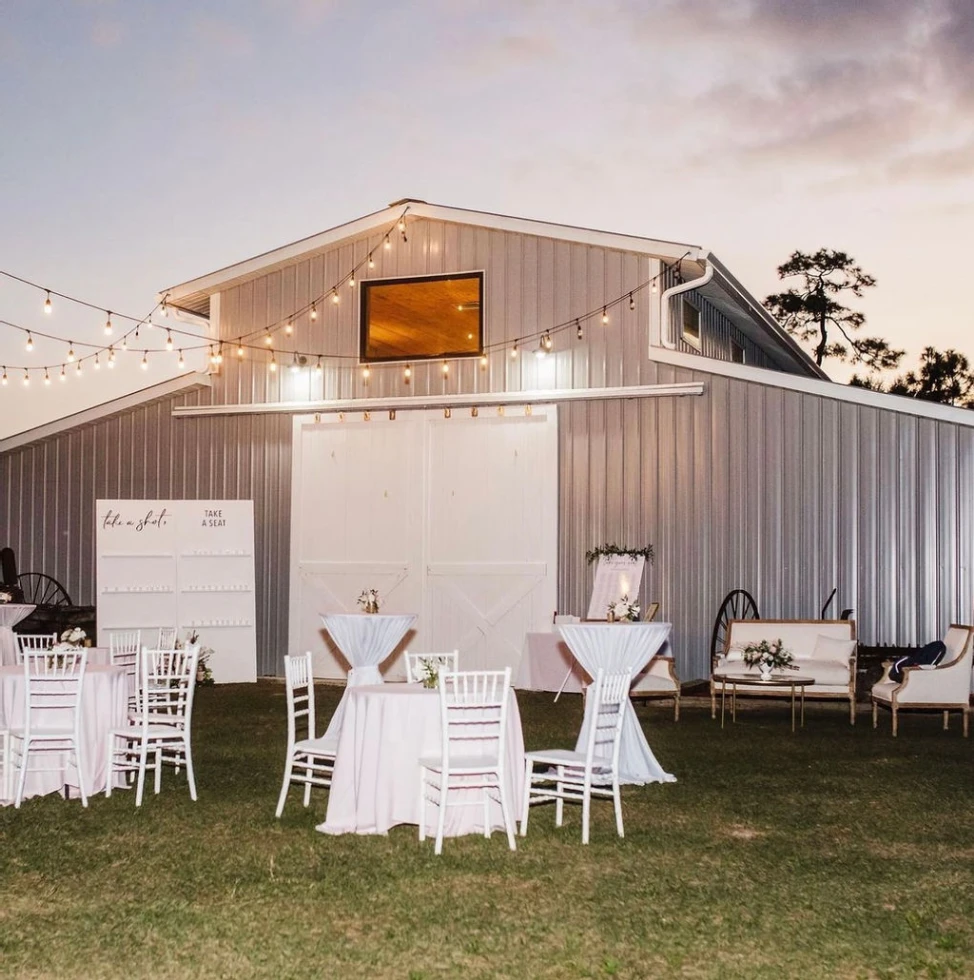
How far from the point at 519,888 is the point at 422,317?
10.3 metres

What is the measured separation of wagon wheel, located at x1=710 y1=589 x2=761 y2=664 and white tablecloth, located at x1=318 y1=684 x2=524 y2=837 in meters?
A: 6.67

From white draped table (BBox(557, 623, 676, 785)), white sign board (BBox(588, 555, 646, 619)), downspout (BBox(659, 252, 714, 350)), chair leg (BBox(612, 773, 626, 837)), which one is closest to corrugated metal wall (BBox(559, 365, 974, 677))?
white sign board (BBox(588, 555, 646, 619))

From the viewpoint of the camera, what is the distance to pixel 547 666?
43.3 ft

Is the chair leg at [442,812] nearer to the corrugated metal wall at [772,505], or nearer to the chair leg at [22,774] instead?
the chair leg at [22,774]

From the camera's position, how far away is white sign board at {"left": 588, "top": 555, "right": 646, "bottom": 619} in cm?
1316

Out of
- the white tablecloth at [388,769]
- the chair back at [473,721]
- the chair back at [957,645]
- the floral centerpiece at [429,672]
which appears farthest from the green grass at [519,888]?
the chair back at [957,645]

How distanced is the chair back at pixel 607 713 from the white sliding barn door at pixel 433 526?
7.18 m

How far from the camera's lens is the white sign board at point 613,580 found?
13.2 metres

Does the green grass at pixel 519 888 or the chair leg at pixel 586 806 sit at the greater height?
the chair leg at pixel 586 806

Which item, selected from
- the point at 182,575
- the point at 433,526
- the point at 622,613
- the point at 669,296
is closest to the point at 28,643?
the point at 182,575

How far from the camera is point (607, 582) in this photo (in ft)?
43.8

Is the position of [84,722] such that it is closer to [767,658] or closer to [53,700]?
[53,700]

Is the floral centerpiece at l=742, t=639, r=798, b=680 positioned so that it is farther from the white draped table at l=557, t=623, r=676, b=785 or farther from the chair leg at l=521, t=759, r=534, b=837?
the chair leg at l=521, t=759, r=534, b=837

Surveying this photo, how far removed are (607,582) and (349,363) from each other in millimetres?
4092
